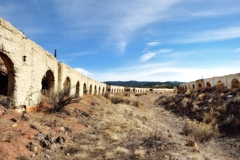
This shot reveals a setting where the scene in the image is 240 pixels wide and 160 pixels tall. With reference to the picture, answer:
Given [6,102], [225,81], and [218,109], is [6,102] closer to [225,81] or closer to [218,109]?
[218,109]

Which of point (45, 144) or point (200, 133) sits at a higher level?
point (45, 144)

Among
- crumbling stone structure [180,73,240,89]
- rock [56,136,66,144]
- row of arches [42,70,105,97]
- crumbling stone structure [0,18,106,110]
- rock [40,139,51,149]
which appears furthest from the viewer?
→ crumbling stone structure [180,73,240,89]

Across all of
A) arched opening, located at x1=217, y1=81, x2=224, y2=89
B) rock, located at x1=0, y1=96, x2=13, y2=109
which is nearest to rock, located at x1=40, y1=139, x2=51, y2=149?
rock, located at x1=0, y1=96, x2=13, y2=109

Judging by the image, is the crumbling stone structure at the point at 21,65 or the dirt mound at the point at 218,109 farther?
the dirt mound at the point at 218,109

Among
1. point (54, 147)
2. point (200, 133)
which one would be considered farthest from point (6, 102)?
point (200, 133)

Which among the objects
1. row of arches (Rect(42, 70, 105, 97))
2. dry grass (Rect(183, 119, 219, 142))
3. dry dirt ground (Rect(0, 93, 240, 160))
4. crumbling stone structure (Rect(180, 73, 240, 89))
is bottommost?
dry grass (Rect(183, 119, 219, 142))

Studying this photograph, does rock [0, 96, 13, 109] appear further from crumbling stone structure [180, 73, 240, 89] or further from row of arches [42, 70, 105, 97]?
crumbling stone structure [180, 73, 240, 89]

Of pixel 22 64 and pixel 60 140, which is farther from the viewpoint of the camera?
pixel 22 64

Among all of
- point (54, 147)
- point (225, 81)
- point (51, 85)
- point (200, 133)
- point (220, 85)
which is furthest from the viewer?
point (220, 85)

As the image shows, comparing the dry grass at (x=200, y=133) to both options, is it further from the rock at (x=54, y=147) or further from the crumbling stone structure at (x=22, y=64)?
the crumbling stone structure at (x=22, y=64)

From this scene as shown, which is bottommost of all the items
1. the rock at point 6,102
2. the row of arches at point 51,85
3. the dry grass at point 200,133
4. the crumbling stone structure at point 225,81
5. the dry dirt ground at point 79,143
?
the dry grass at point 200,133

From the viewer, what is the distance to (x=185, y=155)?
605cm

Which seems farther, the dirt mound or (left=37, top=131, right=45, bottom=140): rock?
the dirt mound

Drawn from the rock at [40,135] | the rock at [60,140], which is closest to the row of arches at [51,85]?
the rock at [60,140]
